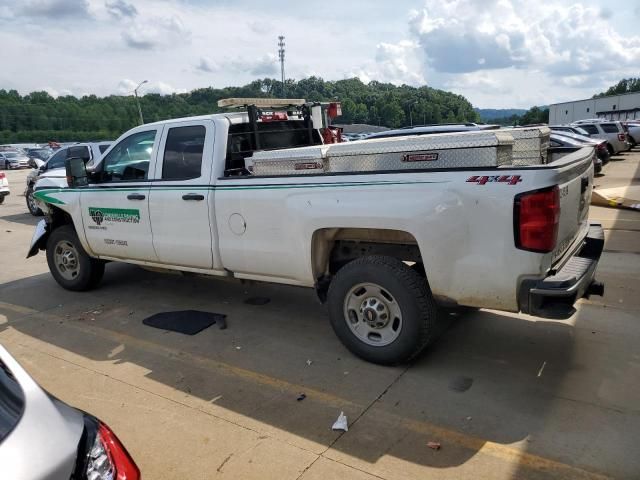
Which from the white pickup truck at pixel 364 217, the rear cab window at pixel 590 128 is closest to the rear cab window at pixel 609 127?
the rear cab window at pixel 590 128

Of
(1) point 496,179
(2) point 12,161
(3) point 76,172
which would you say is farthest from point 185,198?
(2) point 12,161

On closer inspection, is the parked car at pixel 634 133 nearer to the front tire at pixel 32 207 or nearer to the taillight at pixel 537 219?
the front tire at pixel 32 207

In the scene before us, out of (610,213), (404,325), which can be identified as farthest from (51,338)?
(610,213)

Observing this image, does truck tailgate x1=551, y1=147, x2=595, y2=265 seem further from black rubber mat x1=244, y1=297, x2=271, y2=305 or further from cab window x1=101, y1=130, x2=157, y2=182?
cab window x1=101, y1=130, x2=157, y2=182

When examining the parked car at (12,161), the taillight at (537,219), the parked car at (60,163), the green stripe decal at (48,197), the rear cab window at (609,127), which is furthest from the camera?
the parked car at (12,161)

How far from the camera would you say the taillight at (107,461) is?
1.84m

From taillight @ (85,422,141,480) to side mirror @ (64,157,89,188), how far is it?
15.6ft

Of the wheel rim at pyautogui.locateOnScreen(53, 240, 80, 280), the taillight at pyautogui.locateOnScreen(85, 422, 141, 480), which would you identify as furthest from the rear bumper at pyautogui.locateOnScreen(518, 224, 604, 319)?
the wheel rim at pyautogui.locateOnScreen(53, 240, 80, 280)

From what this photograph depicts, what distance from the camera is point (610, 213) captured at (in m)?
10.6

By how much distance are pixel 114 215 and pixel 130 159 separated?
66 centimetres

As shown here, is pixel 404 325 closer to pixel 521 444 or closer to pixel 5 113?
pixel 521 444

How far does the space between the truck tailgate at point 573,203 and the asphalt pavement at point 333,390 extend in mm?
960

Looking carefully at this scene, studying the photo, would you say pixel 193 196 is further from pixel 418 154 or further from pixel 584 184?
pixel 584 184

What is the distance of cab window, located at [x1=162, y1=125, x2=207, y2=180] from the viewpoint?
525 centimetres
